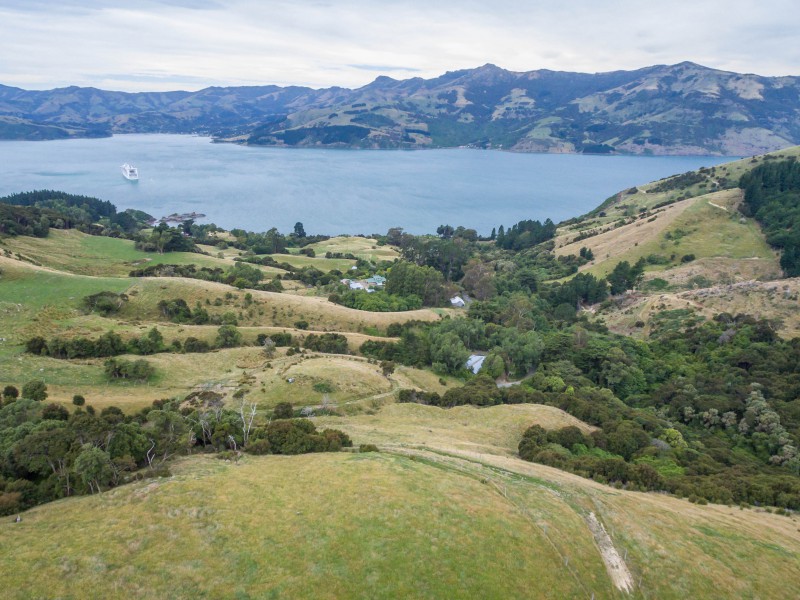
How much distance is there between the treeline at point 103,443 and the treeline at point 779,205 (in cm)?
11267

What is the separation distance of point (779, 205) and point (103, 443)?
149m

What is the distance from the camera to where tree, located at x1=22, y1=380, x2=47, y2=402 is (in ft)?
129

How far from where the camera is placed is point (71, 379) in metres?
47.2

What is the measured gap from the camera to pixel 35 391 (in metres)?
39.8

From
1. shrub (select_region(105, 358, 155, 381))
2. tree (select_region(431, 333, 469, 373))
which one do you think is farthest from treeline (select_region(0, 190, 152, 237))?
tree (select_region(431, 333, 469, 373))

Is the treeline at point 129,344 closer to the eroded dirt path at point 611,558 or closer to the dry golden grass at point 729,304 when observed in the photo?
the eroded dirt path at point 611,558

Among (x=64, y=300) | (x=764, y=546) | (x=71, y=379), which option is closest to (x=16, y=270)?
(x=64, y=300)

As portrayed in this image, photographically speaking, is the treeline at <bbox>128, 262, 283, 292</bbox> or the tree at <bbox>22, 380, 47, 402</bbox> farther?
the treeline at <bbox>128, 262, 283, 292</bbox>

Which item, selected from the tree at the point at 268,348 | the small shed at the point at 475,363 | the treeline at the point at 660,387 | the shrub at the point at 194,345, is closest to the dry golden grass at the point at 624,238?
the treeline at the point at 660,387

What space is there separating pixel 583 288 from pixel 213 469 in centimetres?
9878

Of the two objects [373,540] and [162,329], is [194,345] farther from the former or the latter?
[373,540]

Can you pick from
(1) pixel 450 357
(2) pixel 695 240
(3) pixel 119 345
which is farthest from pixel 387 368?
(2) pixel 695 240

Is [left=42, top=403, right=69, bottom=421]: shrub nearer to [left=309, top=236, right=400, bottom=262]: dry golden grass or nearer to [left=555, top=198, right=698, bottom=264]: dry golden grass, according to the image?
[left=309, top=236, right=400, bottom=262]: dry golden grass

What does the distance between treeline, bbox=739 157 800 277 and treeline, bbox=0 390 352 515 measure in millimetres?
112670
